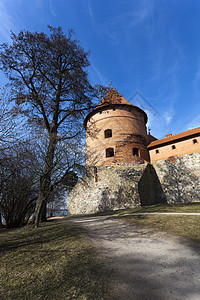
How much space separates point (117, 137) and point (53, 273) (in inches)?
506

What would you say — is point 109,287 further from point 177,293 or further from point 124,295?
point 177,293

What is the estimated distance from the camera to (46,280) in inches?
91.3

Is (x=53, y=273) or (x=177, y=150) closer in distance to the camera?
(x=53, y=273)

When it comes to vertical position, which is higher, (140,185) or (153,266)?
(140,185)

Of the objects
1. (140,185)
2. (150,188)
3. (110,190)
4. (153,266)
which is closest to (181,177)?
(150,188)

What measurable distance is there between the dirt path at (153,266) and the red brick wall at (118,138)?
10196mm

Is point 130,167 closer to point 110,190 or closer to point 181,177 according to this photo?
point 110,190

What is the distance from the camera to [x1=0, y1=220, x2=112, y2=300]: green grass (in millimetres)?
1995

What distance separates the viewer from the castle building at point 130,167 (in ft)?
39.8

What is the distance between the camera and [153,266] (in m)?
2.58

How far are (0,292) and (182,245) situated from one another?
3.61 meters

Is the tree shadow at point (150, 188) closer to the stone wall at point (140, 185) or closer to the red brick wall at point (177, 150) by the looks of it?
the stone wall at point (140, 185)

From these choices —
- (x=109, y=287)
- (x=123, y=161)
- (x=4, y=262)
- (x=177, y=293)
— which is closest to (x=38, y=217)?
(x=4, y=262)

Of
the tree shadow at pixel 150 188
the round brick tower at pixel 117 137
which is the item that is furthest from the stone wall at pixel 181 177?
the round brick tower at pixel 117 137
